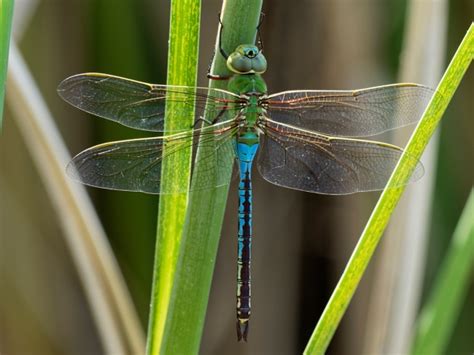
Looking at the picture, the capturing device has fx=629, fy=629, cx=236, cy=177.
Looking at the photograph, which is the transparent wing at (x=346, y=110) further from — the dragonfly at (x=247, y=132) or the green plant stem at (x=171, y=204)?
the green plant stem at (x=171, y=204)

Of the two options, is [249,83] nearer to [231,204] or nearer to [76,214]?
[76,214]

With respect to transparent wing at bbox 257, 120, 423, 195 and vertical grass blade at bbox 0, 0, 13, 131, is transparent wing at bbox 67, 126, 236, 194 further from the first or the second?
vertical grass blade at bbox 0, 0, 13, 131

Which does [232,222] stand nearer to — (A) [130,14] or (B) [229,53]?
(A) [130,14]

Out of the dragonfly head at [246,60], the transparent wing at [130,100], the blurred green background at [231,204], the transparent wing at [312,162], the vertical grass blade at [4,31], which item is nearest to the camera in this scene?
the vertical grass blade at [4,31]

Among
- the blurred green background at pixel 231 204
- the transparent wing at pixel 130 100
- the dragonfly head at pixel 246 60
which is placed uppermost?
the dragonfly head at pixel 246 60

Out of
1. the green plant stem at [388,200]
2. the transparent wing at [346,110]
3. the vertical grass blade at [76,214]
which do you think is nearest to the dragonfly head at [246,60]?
the transparent wing at [346,110]

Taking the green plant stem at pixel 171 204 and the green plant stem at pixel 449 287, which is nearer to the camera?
the green plant stem at pixel 171 204

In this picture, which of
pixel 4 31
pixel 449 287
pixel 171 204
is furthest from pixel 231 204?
pixel 4 31
